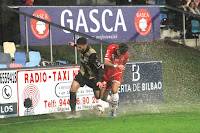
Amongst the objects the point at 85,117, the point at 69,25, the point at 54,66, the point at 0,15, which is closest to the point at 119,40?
the point at 69,25

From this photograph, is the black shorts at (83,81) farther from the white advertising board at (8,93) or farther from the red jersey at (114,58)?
the white advertising board at (8,93)

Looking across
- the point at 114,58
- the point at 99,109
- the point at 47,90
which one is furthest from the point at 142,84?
Answer: the point at 99,109

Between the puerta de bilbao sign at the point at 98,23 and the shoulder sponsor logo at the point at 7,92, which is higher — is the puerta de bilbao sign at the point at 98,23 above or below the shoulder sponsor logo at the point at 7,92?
above

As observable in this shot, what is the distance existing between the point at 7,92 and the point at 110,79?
2496mm

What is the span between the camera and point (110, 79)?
12.7 meters

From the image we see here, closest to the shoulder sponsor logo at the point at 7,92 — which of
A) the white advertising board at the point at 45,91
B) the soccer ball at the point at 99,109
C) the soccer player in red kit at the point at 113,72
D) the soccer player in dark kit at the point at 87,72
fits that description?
the white advertising board at the point at 45,91

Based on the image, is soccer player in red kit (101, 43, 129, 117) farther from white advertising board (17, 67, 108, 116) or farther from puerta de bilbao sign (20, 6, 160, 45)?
puerta de bilbao sign (20, 6, 160, 45)

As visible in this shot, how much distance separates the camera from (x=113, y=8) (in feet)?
62.8

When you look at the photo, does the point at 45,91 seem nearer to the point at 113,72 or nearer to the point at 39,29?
the point at 113,72

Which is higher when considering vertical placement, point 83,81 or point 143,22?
point 143,22

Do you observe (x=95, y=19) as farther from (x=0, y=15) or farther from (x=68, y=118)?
(x=68, y=118)

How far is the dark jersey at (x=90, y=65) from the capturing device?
1188 centimetres

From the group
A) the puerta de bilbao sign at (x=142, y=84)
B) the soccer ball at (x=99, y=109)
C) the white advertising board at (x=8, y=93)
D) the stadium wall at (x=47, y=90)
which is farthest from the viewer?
the puerta de bilbao sign at (x=142, y=84)

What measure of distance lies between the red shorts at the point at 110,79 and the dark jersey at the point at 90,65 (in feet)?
1.62
